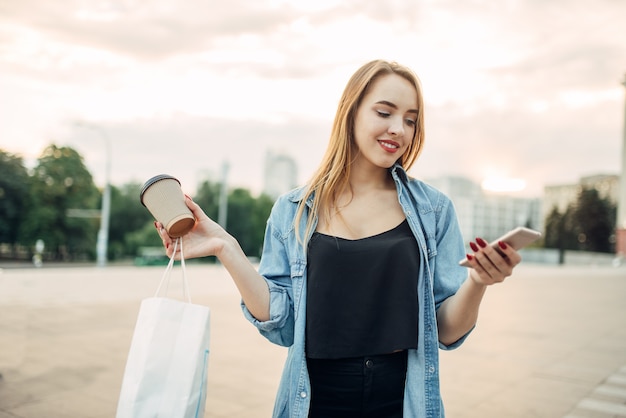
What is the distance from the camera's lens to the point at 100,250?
29750 millimetres

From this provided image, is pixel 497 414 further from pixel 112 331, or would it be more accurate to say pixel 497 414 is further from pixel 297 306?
pixel 112 331

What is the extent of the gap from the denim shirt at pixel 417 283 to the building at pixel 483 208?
123925mm

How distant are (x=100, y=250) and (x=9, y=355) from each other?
24.7m

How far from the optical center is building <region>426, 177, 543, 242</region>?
127750mm

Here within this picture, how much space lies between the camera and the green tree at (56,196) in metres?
45.6

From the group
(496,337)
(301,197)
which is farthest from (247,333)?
(301,197)

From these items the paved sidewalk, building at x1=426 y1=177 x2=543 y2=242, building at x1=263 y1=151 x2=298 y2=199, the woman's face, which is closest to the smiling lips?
the woman's face

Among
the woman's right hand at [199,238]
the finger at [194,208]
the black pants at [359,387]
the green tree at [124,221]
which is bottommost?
the green tree at [124,221]

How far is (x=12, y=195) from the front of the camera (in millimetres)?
44688

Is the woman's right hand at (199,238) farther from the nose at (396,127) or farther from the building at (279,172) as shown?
the building at (279,172)

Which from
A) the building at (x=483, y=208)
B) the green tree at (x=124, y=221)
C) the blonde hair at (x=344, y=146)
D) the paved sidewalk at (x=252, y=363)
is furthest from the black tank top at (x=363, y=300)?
the building at (x=483, y=208)

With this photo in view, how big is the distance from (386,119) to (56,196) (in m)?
49.1

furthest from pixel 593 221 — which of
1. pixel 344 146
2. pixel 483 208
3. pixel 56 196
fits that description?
pixel 344 146

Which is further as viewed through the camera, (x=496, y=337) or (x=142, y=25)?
(x=142, y=25)
